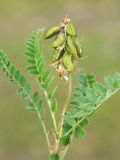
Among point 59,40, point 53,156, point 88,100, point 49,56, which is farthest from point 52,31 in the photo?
point 49,56

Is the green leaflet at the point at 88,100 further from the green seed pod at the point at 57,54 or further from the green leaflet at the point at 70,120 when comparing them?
the green seed pod at the point at 57,54

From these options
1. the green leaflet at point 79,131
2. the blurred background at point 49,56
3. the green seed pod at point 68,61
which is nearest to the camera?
the green seed pod at point 68,61

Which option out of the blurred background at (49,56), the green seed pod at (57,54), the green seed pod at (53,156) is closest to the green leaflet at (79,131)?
the green seed pod at (53,156)

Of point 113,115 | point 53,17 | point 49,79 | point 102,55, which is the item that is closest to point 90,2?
point 53,17

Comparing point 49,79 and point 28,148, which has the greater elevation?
point 49,79

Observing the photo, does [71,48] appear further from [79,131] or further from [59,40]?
[79,131]

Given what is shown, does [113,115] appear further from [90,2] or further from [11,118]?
[90,2]
